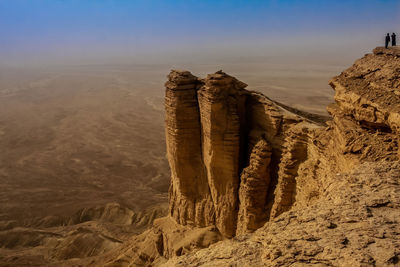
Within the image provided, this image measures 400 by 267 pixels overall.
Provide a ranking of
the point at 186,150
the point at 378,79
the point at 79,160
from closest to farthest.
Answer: the point at 378,79, the point at 186,150, the point at 79,160

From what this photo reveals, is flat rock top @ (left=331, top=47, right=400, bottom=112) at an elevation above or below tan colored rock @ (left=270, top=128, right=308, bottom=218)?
above

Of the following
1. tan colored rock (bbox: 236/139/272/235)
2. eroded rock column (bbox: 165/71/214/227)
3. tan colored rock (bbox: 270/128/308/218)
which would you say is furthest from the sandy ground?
tan colored rock (bbox: 270/128/308/218)

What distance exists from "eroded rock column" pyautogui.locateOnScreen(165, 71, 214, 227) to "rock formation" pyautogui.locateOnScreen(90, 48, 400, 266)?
39 millimetres

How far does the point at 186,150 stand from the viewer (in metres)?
11.8

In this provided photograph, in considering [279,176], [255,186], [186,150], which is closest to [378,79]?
[279,176]

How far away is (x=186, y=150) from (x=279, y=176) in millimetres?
3763

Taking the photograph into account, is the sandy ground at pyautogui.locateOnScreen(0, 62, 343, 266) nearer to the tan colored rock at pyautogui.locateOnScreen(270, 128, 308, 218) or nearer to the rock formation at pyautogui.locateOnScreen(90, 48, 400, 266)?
the rock formation at pyautogui.locateOnScreen(90, 48, 400, 266)

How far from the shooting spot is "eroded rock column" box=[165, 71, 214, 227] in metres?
11.2

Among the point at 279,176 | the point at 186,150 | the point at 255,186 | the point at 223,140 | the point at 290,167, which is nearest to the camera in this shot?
the point at 290,167

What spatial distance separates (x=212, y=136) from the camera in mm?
10492

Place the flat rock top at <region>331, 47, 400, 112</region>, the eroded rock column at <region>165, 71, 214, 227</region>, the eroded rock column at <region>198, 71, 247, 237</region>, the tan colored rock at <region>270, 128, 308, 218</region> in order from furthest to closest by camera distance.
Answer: the eroded rock column at <region>165, 71, 214, 227</region>
the eroded rock column at <region>198, 71, 247, 237</region>
the tan colored rock at <region>270, 128, 308, 218</region>
the flat rock top at <region>331, 47, 400, 112</region>

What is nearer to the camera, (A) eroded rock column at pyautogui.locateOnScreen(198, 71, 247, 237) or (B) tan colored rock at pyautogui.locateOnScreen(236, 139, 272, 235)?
(B) tan colored rock at pyautogui.locateOnScreen(236, 139, 272, 235)

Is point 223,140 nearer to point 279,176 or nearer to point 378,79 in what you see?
point 279,176

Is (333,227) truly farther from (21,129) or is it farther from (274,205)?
(21,129)
